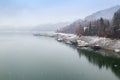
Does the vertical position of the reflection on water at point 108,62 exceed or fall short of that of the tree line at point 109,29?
it falls short

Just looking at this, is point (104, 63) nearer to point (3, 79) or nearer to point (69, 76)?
point (69, 76)

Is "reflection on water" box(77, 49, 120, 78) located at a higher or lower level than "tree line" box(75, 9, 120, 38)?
lower

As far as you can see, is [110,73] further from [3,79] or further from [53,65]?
[3,79]

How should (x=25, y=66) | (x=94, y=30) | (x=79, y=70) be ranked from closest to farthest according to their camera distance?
1. (x=79, y=70)
2. (x=25, y=66)
3. (x=94, y=30)

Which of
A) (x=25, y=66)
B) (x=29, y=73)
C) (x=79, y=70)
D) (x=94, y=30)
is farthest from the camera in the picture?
(x=94, y=30)

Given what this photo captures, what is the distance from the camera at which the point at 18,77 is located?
86.5ft

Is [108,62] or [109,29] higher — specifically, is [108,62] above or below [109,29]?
below

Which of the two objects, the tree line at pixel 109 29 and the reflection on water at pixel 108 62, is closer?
the reflection on water at pixel 108 62

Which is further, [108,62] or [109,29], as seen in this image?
[109,29]

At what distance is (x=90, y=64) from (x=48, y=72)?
30.0 ft

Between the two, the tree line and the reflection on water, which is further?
the tree line

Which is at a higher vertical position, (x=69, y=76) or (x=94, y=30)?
(x=94, y=30)

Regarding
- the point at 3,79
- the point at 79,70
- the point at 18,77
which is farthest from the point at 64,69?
the point at 3,79

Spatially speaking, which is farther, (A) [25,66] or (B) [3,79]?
(A) [25,66]
